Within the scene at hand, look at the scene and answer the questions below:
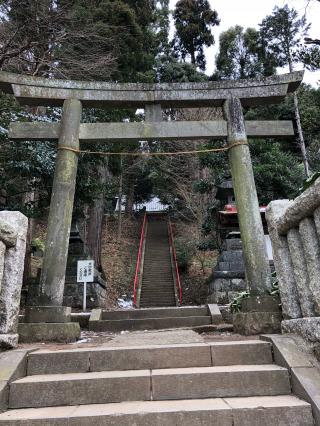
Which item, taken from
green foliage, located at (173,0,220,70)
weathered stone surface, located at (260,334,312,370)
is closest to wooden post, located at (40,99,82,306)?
weathered stone surface, located at (260,334,312,370)

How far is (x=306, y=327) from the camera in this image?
330cm

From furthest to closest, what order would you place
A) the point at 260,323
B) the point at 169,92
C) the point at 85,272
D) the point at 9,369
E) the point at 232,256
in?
1. the point at 232,256
2. the point at 85,272
3. the point at 169,92
4. the point at 260,323
5. the point at 9,369

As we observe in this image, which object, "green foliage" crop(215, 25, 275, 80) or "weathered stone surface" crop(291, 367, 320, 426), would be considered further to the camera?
"green foliage" crop(215, 25, 275, 80)

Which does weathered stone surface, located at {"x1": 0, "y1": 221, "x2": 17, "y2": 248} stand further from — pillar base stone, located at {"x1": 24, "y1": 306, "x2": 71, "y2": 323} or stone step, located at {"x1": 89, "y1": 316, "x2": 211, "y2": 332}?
stone step, located at {"x1": 89, "y1": 316, "x2": 211, "y2": 332}

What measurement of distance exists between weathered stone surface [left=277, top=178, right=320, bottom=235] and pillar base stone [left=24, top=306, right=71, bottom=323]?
314 cm

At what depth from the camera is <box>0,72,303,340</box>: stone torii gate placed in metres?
5.41

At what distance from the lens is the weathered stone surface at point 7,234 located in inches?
136

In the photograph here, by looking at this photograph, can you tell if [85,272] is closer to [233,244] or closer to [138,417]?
[233,244]

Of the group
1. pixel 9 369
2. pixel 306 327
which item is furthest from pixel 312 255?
pixel 9 369

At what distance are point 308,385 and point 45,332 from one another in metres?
3.32

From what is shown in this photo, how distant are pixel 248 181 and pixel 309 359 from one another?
3.19m

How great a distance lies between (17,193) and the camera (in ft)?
29.6

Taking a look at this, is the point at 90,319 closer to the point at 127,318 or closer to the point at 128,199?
the point at 127,318

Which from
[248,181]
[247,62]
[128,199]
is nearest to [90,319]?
[248,181]
